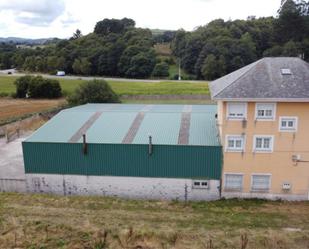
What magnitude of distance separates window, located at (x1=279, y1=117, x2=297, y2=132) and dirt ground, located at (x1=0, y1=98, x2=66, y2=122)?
3524 centimetres

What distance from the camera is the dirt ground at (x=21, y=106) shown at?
4422 centimetres

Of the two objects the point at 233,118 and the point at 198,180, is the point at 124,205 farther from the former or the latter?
the point at 233,118

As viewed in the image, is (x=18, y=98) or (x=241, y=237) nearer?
(x=241, y=237)

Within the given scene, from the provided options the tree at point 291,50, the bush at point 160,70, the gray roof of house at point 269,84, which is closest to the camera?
the gray roof of house at point 269,84

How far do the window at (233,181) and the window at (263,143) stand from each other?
6.84 feet

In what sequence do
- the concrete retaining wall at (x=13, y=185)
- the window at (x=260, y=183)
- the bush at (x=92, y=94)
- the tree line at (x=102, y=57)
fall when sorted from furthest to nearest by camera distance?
the tree line at (x=102, y=57) → the bush at (x=92, y=94) → the concrete retaining wall at (x=13, y=185) → the window at (x=260, y=183)

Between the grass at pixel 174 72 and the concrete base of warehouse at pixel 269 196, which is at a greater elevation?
the grass at pixel 174 72

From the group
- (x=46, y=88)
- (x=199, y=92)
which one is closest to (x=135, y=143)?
(x=199, y=92)

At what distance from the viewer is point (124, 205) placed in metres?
18.7

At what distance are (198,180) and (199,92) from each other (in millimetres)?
38706

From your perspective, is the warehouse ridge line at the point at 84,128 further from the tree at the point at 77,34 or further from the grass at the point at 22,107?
the tree at the point at 77,34

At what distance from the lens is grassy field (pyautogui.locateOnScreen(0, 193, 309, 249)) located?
541 inches

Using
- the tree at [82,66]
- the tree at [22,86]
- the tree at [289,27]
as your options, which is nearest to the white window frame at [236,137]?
the tree at [22,86]

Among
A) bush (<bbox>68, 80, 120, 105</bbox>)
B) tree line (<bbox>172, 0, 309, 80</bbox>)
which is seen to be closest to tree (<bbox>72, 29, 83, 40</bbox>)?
tree line (<bbox>172, 0, 309, 80</bbox>)
